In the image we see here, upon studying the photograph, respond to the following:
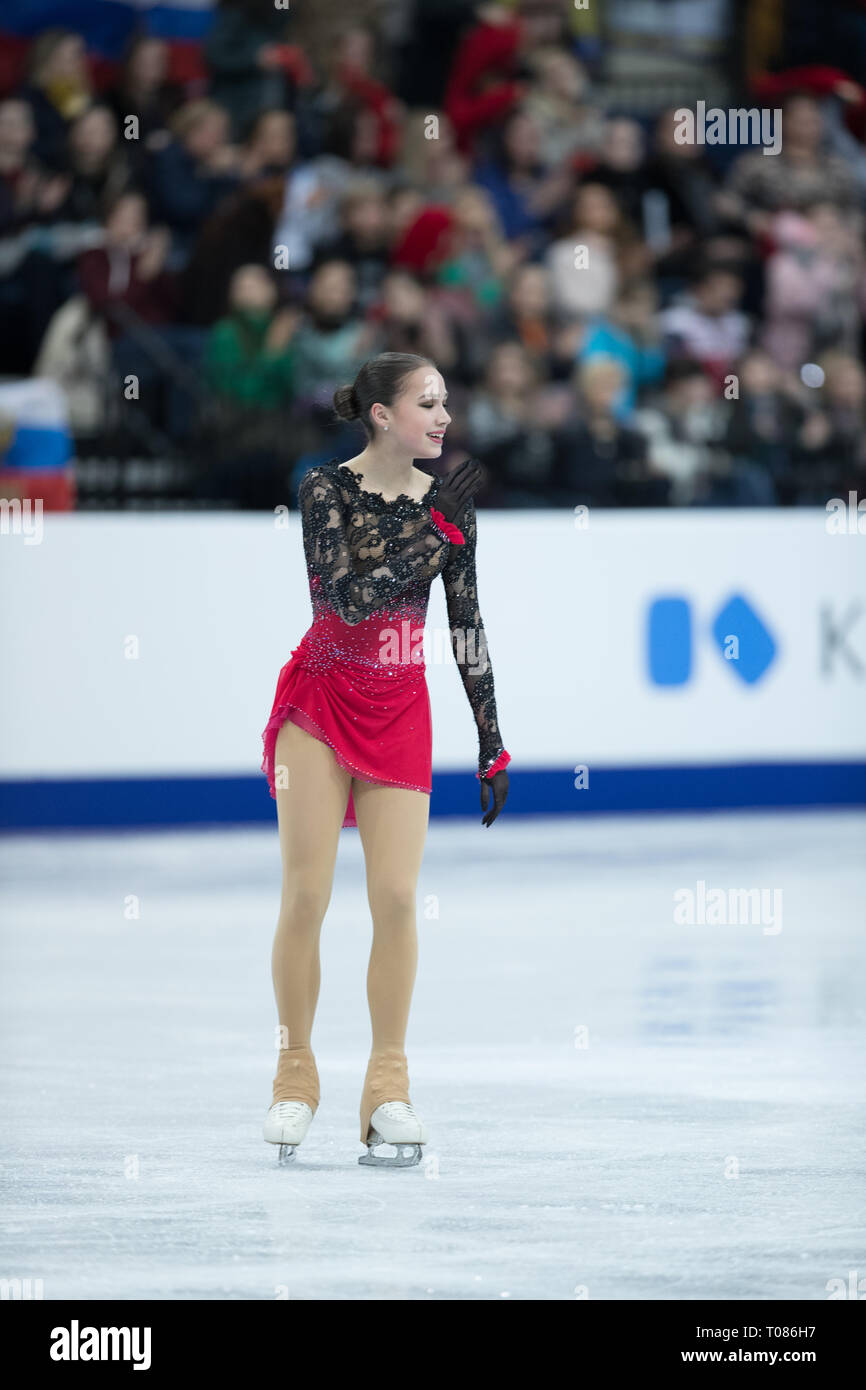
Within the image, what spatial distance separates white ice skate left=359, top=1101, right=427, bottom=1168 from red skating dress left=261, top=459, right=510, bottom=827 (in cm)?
63

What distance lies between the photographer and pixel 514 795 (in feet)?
34.6

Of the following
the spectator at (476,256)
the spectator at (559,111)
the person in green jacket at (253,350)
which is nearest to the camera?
the person in green jacket at (253,350)

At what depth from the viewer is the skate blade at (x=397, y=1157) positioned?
4.48m

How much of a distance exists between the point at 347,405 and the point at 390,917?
1020 mm

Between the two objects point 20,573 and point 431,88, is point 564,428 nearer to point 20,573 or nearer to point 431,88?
point 20,573

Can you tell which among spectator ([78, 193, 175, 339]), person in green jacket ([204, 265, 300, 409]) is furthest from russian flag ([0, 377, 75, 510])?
person in green jacket ([204, 265, 300, 409])

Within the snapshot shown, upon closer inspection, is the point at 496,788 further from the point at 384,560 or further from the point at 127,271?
the point at 127,271

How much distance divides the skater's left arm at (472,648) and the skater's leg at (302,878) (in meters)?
0.29

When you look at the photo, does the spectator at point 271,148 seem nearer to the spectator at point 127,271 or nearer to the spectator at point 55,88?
the spectator at point 127,271

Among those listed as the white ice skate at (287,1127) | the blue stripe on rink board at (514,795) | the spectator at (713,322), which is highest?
the spectator at (713,322)

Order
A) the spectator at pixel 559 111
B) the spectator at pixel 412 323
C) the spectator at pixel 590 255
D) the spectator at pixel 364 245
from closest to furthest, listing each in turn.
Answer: the spectator at pixel 412 323 < the spectator at pixel 364 245 < the spectator at pixel 590 255 < the spectator at pixel 559 111

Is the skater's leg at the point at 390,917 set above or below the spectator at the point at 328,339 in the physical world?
below

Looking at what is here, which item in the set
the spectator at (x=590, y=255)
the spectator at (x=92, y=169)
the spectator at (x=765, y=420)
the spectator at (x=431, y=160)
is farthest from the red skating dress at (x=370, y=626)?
the spectator at (x=431, y=160)
